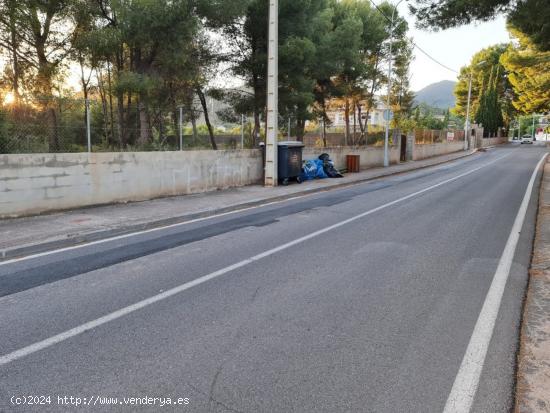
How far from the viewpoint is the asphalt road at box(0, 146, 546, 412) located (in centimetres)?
301

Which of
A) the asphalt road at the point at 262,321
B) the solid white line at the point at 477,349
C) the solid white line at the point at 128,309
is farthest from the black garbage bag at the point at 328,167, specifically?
the solid white line at the point at 477,349

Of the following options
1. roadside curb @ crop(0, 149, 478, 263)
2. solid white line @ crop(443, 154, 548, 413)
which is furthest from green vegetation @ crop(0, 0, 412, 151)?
solid white line @ crop(443, 154, 548, 413)

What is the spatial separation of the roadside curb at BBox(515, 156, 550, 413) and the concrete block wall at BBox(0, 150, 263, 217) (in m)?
9.34

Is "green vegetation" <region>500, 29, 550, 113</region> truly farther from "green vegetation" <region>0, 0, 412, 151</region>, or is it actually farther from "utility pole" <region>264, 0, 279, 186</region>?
"utility pole" <region>264, 0, 279, 186</region>

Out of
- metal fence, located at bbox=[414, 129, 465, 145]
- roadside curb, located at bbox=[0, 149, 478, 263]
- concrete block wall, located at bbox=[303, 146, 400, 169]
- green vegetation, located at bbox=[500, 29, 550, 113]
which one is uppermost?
green vegetation, located at bbox=[500, 29, 550, 113]

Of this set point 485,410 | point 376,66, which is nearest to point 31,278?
point 485,410

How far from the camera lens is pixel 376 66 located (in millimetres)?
35625

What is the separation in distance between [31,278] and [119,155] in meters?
6.06

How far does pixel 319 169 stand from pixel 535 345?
1553 centimetres

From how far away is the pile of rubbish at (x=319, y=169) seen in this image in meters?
18.4

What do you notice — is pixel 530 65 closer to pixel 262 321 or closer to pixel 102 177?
pixel 102 177

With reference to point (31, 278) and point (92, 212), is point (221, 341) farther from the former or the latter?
point (92, 212)

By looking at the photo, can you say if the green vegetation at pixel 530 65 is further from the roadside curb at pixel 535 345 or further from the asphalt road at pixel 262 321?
the asphalt road at pixel 262 321

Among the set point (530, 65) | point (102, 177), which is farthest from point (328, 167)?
point (530, 65)
